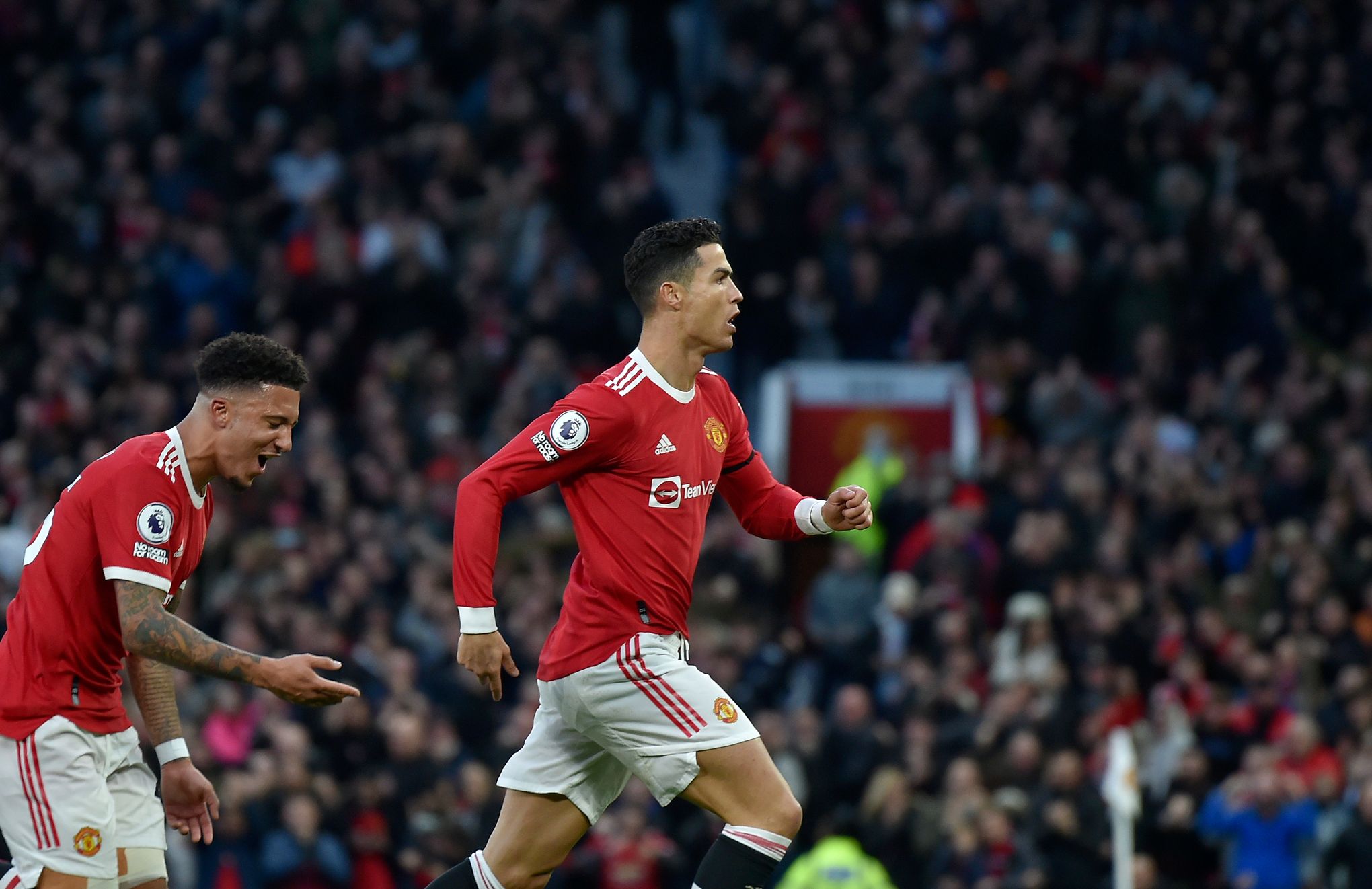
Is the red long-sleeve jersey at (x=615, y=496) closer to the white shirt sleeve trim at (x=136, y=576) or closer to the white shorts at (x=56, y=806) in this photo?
the white shirt sleeve trim at (x=136, y=576)

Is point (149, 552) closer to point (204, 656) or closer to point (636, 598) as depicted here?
Answer: point (204, 656)

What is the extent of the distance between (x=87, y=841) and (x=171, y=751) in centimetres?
57

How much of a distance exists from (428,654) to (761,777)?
27.7 ft

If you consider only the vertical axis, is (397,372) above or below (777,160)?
below

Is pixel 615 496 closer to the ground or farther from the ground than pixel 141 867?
farther from the ground

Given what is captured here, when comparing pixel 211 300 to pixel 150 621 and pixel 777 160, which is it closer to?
pixel 777 160

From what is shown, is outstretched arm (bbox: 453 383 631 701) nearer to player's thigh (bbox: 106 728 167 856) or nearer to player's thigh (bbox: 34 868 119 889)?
player's thigh (bbox: 106 728 167 856)

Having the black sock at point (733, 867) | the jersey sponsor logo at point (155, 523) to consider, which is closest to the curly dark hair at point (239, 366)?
the jersey sponsor logo at point (155, 523)

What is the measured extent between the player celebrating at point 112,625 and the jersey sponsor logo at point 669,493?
4.10 ft

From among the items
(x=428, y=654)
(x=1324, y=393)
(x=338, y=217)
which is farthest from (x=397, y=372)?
(x=1324, y=393)

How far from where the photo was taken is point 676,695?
6.62 m

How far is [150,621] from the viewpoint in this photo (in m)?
6.09

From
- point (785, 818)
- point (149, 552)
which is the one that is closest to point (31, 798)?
point (149, 552)

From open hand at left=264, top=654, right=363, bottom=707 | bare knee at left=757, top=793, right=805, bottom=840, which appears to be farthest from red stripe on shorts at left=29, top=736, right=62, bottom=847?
bare knee at left=757, top=793, right=805, bottom=840
